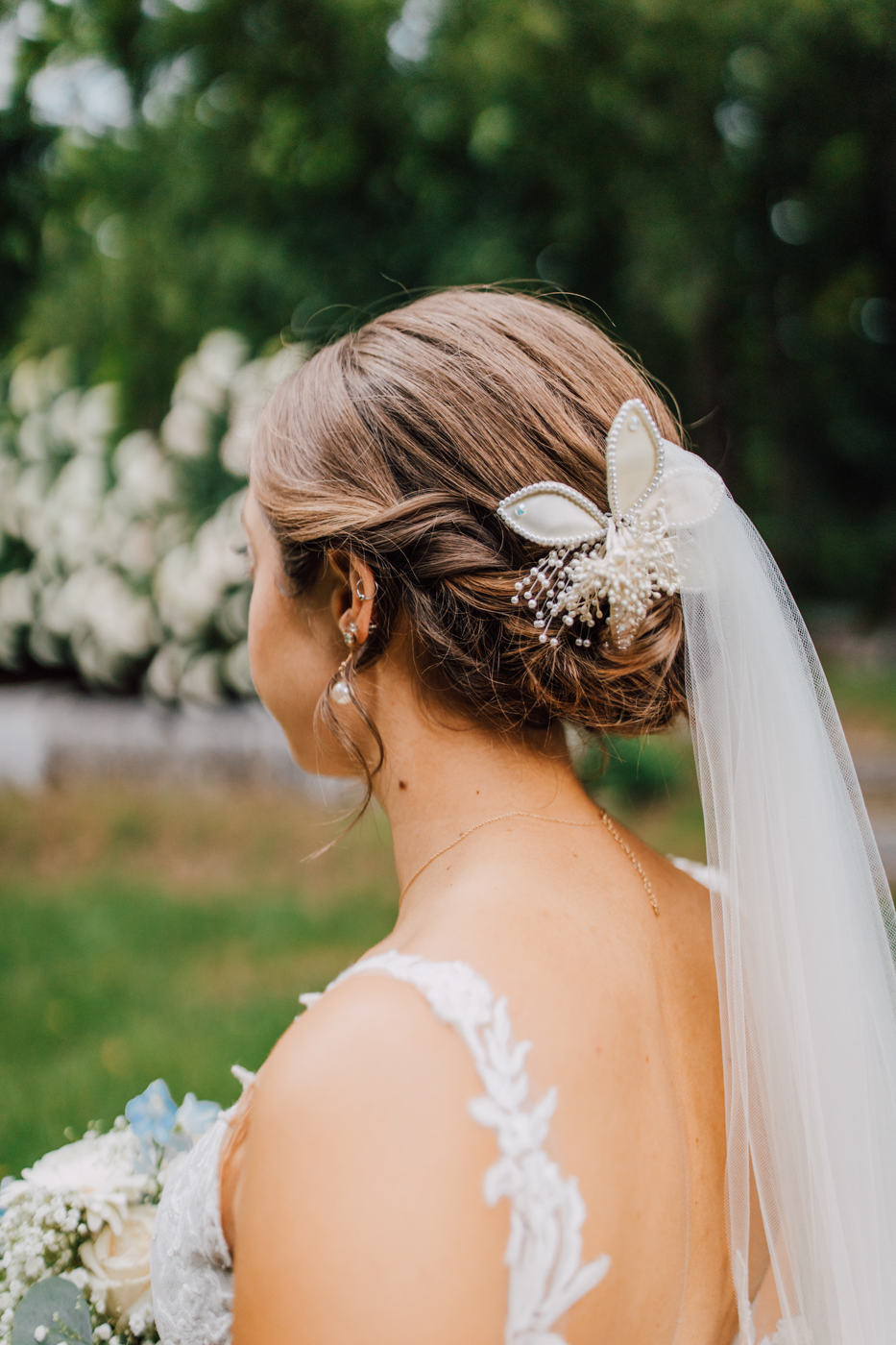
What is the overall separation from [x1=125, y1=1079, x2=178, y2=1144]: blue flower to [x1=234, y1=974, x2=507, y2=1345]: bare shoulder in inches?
25.9

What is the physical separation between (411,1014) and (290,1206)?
0.21 metres

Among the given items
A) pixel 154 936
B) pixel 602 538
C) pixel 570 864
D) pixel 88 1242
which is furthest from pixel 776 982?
pixel 154 936

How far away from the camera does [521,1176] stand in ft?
3.59

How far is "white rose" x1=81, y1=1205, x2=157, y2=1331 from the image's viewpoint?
5.16ft

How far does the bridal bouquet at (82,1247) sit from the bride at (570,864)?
0.22m

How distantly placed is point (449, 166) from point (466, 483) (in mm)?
7754

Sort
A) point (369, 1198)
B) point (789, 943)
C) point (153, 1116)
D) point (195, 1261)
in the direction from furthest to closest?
point (153, 1116), point (789, 943), point (195, 1261), point (369, 1198)

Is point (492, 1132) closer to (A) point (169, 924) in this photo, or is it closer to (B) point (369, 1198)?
(B) point (369, 1198)

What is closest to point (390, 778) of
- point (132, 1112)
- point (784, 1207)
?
point (132, 1112)

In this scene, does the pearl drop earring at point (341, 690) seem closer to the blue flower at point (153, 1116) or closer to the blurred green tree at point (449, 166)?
the blue flower at point (153, 1116)

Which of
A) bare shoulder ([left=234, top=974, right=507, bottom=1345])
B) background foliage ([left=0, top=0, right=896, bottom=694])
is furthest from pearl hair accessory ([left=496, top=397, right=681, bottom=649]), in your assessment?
background foliage ([left=0, top=0, right=896, bottom=694])

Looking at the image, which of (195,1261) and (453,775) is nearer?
(195,1261)

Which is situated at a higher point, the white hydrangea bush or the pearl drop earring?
the pearl drop earring

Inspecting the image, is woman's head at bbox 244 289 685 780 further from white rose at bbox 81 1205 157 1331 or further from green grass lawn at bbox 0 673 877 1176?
white rose at bbox 81 1205 157 1331
